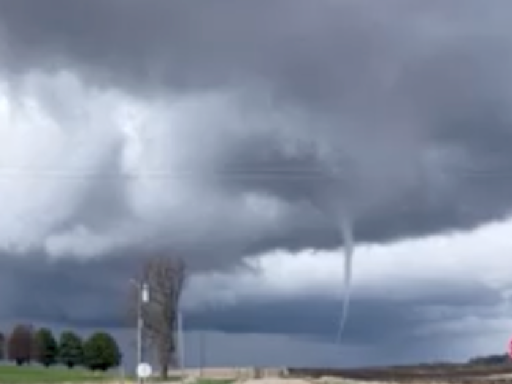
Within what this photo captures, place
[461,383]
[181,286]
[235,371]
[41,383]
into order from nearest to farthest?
[461,383] → [41,383] → [181,286] → [235,371]

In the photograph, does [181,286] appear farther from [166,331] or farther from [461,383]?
[461,383]

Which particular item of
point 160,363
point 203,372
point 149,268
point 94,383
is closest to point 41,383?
point 94,383

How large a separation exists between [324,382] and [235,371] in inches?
2123

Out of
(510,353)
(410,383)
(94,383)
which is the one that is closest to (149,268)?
(94,383)

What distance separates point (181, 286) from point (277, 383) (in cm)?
5405

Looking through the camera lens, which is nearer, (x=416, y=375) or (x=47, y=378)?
(x=47, y=378)

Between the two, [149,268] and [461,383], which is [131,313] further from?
[461,383]

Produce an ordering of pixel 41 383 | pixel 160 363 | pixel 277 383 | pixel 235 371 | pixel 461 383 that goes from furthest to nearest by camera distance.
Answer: pixel 235 371, pixel 160 363, pixel 41 383, pixel 461 383, pixel 277 383

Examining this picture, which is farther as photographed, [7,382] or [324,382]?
[7,382]

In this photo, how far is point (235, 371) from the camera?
145 metres

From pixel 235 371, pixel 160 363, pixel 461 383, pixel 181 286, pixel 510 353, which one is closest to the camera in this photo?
pixel 510 353

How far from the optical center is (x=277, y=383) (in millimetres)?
83062

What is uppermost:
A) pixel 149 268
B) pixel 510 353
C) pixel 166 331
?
pixel 149 268

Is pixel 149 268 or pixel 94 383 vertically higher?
pixel 149 268
